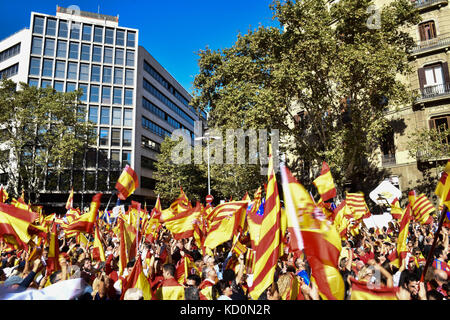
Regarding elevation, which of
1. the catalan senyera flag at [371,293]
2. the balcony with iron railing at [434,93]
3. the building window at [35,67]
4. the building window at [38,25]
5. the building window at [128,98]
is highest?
the building window at [38,25]

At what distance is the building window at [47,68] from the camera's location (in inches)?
1634

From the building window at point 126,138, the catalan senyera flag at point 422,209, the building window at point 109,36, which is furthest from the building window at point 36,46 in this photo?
the catalan senyera flag at point 422,209

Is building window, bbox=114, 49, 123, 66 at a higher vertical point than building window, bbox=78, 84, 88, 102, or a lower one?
A: higher

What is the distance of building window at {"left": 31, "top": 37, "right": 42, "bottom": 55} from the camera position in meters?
41.2

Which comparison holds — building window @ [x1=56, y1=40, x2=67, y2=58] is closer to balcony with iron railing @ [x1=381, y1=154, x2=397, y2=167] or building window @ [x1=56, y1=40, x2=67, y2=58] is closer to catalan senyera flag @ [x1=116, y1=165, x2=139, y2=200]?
balcony with iron railing @ [x1=381, y1=154, x2=397, y2=167]

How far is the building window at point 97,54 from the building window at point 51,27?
515 centimetres

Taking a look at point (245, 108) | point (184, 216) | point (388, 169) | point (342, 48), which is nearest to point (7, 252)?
point (184, 216)

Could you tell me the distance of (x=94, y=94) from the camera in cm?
4316

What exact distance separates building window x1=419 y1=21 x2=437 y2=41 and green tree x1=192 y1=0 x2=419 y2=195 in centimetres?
435

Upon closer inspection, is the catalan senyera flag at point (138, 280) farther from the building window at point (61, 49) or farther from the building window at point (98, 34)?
the building window at point (98, 34)

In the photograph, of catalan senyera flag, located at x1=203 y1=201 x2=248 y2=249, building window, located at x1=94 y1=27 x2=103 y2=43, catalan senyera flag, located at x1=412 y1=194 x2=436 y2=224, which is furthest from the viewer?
building window, located at x1=94 y1=27 x2=103 y2=43

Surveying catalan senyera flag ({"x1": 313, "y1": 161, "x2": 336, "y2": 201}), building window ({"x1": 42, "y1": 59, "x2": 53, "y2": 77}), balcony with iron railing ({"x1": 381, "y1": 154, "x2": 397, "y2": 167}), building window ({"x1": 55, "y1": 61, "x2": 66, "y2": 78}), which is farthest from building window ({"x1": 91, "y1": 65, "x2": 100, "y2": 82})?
catalan senyera flag ({"x1": 313, "y1": 161, "x2": 336, "y2": 201})
